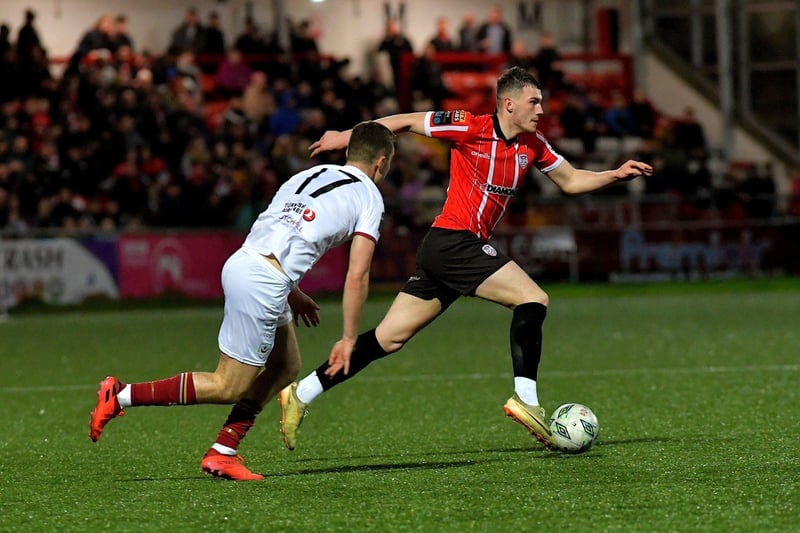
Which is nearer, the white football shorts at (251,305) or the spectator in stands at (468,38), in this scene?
the white football shorts at (251,305)

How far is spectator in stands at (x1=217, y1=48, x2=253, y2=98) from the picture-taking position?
23.1 m

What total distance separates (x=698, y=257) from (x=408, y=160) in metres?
4.66

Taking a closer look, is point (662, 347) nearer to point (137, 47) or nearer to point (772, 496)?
point (772, 496)

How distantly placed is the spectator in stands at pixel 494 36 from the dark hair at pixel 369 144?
762 inches

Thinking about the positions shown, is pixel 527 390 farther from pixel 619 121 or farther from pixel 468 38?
pixel 468 38

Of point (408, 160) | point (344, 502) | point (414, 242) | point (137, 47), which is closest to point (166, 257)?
point (414, 242)

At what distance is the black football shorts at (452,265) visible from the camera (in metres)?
7.54

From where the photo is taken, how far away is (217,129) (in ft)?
70.1

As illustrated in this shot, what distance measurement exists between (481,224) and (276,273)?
1673 millimetres

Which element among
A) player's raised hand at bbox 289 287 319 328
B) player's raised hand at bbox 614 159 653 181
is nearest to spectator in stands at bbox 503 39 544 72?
player's raised hand at bbox 614 159 653 181

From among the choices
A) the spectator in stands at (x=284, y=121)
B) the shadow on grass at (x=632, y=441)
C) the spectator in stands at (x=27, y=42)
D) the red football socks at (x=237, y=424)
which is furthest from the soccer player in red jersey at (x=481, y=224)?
the spectator in stands at (x=27, y=42)

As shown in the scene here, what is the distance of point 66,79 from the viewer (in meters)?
21.2

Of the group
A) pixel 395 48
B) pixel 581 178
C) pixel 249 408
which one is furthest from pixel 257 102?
pixel 249 408

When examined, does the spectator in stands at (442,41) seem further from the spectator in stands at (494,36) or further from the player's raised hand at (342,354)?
the player's raised hand at (342,354)
